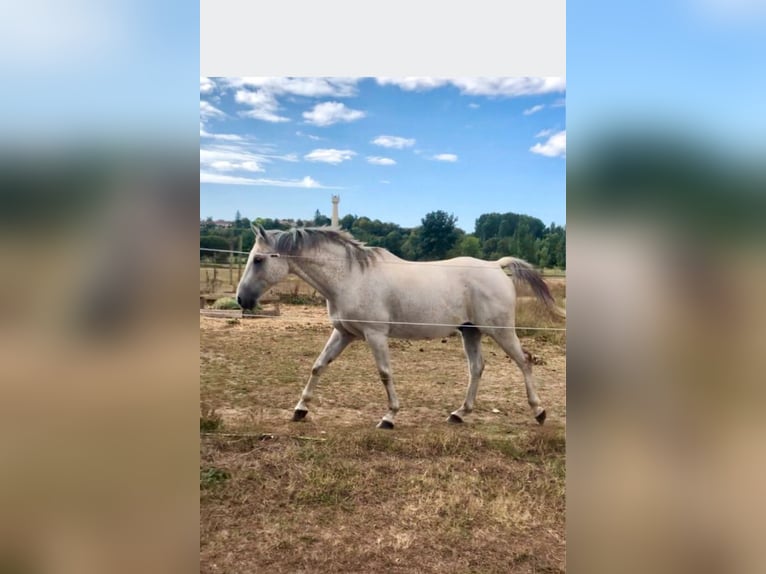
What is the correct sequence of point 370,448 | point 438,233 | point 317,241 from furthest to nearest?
point 370,448, point 317,241, point 438,233

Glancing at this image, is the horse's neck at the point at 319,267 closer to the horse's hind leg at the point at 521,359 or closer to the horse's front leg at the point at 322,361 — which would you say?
the horse's front leg at the point at 322,361

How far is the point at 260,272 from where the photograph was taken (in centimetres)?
270

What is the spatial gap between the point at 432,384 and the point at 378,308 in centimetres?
57

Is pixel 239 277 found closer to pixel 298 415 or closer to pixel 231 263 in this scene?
pixel 231 263

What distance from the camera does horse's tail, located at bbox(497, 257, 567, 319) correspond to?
2543 mm


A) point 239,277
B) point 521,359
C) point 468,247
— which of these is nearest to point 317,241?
point 239,277

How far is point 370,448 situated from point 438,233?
A: 1328 mm

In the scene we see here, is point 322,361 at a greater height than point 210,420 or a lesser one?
greater

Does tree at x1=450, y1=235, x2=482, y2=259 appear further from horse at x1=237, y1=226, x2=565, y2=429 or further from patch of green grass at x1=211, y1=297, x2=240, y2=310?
patch of green grass at x1=211, y1=297, x2=240, y2=310

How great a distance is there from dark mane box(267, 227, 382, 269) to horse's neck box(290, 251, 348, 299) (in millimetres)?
42

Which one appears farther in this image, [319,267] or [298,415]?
[298,415]

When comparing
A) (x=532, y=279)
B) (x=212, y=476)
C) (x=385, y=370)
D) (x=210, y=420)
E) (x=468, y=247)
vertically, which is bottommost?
(x=212, y=476)
